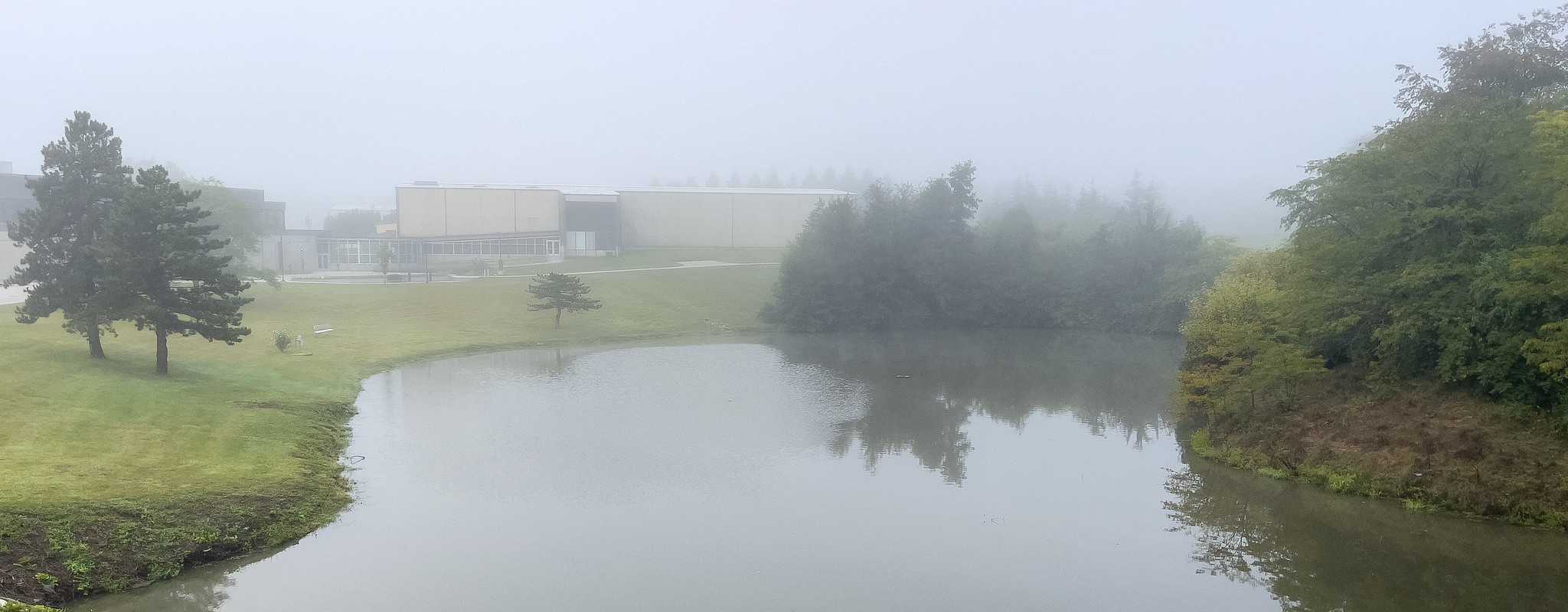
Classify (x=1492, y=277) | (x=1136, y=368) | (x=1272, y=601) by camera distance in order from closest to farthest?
(x=1272, y=601) < (x=1492, y=277) < (x=1136, y=368)

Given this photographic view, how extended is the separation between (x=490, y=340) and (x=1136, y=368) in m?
27.5

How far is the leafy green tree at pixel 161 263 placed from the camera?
81.1ft

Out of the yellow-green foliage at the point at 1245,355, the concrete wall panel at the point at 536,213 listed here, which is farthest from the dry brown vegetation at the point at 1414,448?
the concrete wall panel at the point at 536,213

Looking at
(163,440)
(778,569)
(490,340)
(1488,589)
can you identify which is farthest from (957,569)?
(490,340)

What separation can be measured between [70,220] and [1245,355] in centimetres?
3335

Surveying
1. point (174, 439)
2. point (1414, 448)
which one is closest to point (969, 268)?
point (1414, 448)

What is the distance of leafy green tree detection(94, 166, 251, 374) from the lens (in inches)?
974

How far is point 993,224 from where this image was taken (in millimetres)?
61969

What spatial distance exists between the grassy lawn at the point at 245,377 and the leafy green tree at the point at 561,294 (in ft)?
3.24

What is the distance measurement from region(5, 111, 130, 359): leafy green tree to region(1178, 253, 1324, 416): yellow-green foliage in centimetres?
3024

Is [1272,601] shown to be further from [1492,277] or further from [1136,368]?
[1136,368]

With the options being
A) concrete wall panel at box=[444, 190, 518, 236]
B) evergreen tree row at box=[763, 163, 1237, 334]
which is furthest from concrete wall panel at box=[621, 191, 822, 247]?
evergreen tree row at box=[763, 163, 1237, 334]

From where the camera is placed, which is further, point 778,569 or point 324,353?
point 324,353

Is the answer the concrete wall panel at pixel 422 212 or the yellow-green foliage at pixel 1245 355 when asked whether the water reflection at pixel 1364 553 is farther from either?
the concrete wall panel at pixel 422 212
